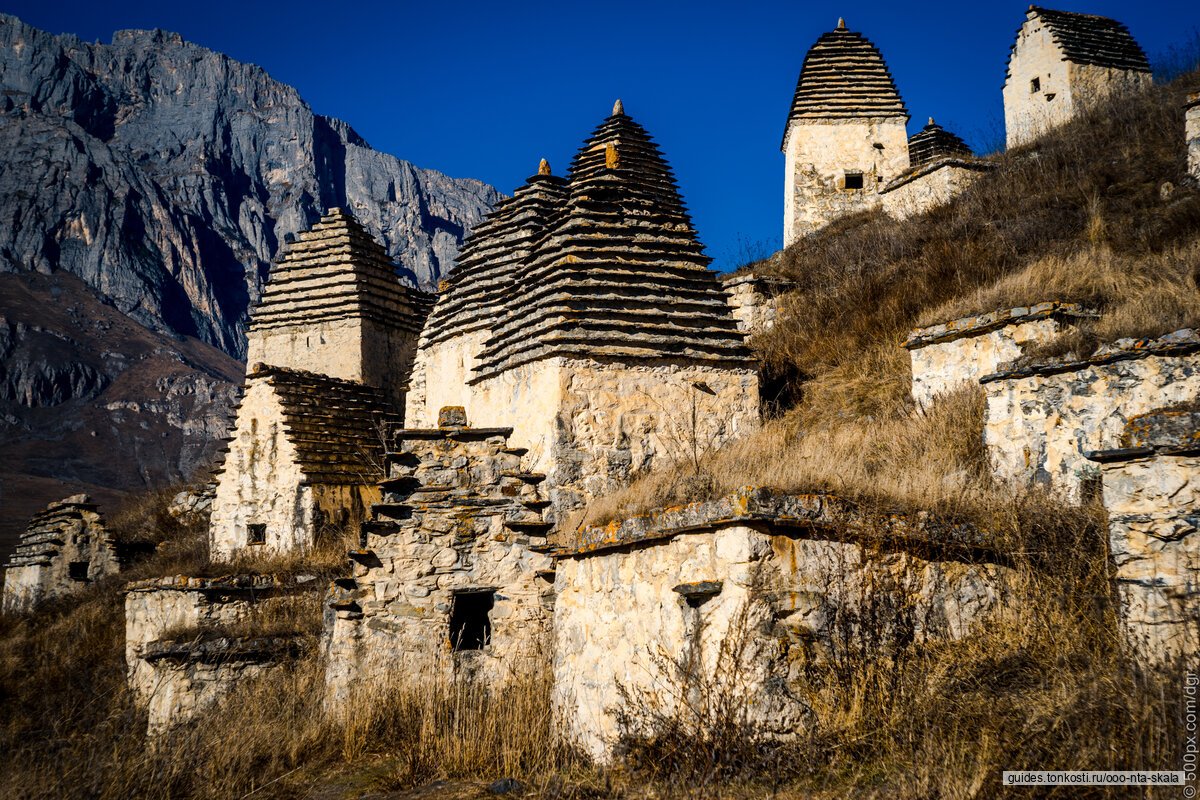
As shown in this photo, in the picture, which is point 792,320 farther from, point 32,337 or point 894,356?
point 32,337

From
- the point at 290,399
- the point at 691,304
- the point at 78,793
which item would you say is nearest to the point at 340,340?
the point at 290,399

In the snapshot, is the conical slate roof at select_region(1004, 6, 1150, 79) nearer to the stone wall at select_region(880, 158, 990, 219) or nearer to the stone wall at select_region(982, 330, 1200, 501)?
the stone wall at select_region(880, 158, 990, 219)

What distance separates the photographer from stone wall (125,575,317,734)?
12680mm

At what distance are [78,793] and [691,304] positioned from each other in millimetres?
8817

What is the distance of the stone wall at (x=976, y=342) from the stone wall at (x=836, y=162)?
57.9 ft

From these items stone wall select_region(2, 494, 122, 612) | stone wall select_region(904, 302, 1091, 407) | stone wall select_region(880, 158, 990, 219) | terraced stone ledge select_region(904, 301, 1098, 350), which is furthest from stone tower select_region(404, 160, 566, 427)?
stone wall select_region(880, 158, 990, 219)

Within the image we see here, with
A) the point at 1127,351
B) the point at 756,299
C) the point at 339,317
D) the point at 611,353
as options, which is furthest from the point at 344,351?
the point at 1127,351

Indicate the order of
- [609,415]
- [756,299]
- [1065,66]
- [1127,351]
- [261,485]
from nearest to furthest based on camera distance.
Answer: [1127,351] → [609,415] → [261,485] → [756,299] → [1065,66]

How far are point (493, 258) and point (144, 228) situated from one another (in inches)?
4365

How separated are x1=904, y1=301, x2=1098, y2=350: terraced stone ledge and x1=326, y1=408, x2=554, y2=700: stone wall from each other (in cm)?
616

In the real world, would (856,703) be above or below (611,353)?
below

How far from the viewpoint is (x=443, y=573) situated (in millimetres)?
10250

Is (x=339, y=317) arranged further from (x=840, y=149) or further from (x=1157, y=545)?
(x=1157, y=545)

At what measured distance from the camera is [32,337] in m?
82.9
